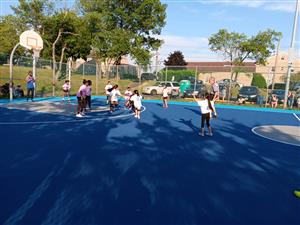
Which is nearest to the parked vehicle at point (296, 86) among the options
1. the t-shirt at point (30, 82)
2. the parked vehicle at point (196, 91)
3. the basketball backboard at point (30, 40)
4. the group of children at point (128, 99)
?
the parked vehicle at point (196, 91)

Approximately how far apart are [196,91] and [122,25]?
689 inches

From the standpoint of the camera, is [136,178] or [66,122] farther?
[66,122]

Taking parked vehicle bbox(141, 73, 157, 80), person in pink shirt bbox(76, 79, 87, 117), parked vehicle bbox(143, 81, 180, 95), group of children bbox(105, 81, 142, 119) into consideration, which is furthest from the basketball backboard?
parked vehicle bbox(143, 81, 180, 95)

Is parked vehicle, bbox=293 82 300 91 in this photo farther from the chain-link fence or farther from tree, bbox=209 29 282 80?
tree, bbox=209 29 282 80

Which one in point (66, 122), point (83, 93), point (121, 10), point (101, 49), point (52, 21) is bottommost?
point (66, 122)

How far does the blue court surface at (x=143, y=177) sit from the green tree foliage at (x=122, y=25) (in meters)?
25.1

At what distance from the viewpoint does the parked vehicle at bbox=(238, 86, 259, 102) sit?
22.5m

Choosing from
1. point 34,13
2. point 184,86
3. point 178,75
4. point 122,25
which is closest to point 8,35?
point 34,13

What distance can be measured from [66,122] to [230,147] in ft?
21.8

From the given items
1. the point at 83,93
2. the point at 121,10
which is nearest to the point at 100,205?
the point at 83,93

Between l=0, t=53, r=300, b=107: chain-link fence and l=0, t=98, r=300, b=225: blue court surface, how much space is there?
13.8 m

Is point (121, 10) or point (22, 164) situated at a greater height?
point (121, 10)

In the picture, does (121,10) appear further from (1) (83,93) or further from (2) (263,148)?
(2) (263,148)

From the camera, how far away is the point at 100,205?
4.15 meters
